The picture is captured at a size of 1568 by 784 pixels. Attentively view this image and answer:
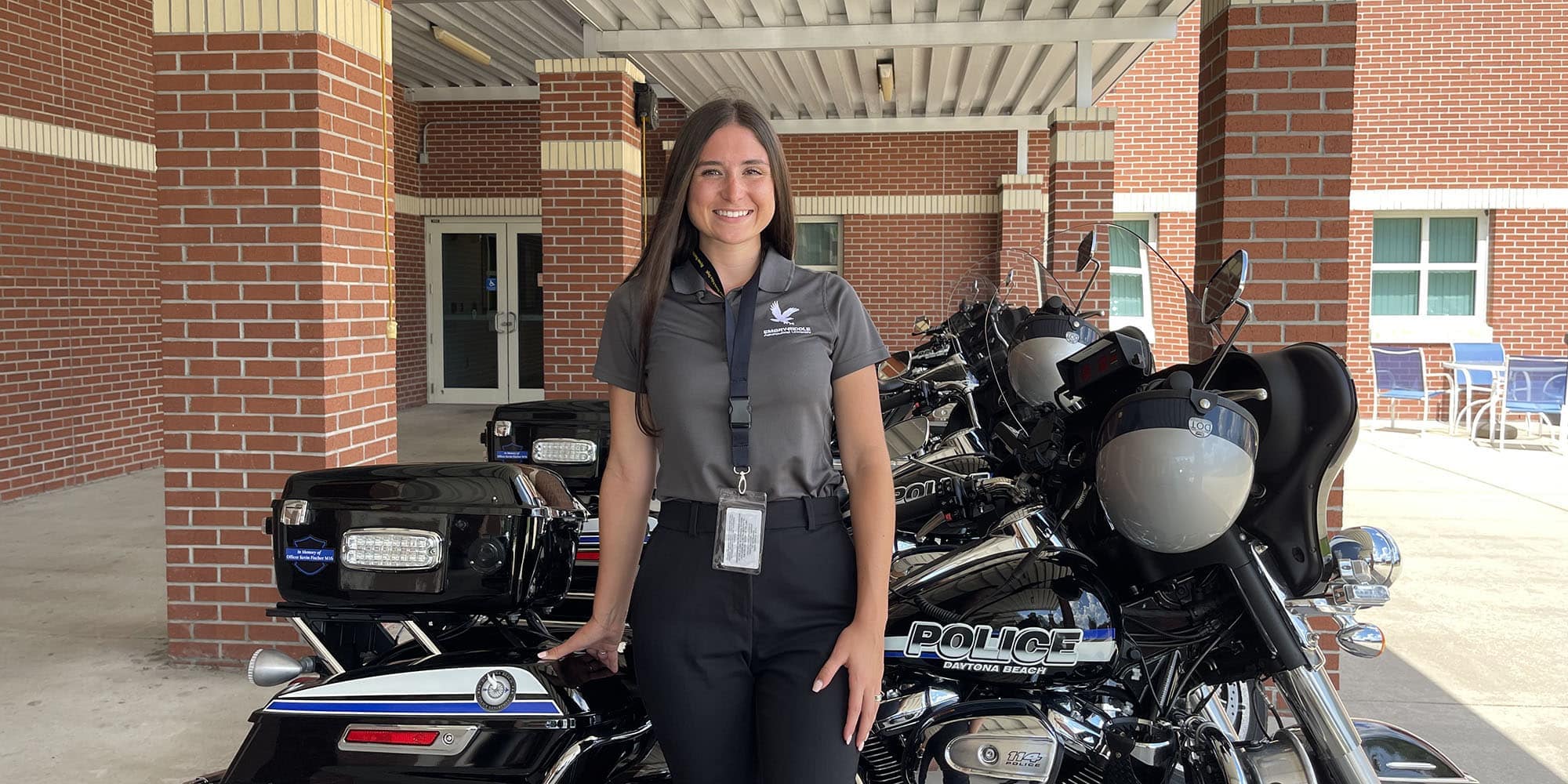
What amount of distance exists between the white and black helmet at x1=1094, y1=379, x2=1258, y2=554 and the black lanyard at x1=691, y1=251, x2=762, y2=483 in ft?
2.05

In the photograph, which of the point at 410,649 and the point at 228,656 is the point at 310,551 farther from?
the point at 228,656

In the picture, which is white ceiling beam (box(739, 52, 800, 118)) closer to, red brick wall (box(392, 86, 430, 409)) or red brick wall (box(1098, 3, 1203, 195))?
red brick wall (box(1098, 3, 1203, 195))

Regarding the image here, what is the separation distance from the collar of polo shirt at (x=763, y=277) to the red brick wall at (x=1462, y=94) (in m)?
15.1

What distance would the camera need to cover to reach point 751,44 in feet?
30.8

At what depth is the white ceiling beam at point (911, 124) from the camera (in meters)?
14.5

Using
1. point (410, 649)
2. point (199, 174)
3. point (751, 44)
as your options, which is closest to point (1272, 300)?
point (410, 649)

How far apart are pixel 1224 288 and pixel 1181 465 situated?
0.44 m

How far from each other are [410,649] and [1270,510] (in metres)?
1.70

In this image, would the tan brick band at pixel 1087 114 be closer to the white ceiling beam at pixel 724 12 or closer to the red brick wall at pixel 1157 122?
the white ceiling beam at pixel 724 12

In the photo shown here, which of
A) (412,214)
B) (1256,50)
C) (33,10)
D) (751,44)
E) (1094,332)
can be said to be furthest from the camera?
(412,214)

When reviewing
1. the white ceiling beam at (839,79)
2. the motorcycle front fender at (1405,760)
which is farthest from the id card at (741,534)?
the white ceiling beam at (839,79)

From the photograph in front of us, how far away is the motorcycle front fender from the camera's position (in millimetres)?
2371

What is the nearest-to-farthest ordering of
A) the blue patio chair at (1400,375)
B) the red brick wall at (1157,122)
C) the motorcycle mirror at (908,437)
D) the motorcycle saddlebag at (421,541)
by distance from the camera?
the motorcycle saddlebag at (421,541) < the motorcycle mirror at (908,437) < the blue patio chair at (1400,375) < the red brick wall at (1157,122)

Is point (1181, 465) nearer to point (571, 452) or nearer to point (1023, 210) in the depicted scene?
point (571, 452)
